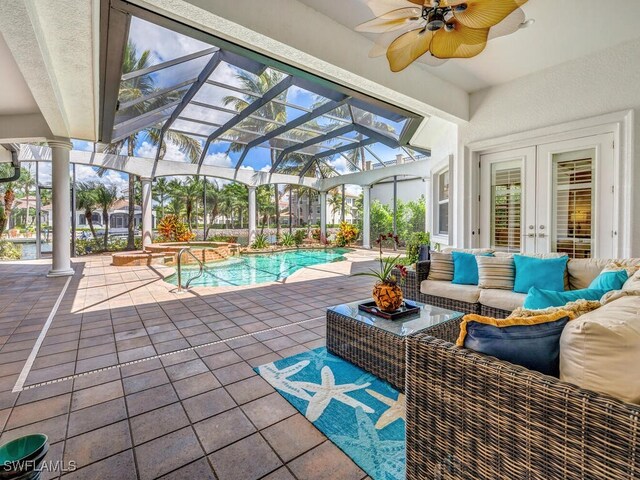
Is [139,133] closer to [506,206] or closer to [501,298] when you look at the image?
[506,206]

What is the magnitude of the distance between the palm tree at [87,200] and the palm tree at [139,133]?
664 mm

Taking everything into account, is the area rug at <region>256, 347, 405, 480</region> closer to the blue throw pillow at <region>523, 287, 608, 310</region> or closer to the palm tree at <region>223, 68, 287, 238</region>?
the blue throw pillow at <region>523, 287, 608, 310</region>

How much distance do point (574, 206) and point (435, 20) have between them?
357 cm

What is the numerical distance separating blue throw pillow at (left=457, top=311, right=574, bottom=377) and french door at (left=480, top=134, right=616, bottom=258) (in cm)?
389

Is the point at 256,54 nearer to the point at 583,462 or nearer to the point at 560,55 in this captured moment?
the point at 560,55

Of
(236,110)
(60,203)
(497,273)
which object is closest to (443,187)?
(497,273)

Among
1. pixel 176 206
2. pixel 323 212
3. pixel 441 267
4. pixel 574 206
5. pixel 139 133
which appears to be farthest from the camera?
pixel 323 212

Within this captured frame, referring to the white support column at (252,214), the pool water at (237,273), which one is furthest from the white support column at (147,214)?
the white support column at (252,214)

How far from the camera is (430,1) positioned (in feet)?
6.81

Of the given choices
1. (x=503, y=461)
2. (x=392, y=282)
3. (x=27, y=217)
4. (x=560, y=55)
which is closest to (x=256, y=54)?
(x=392, y=282)

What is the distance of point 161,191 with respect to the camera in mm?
11656

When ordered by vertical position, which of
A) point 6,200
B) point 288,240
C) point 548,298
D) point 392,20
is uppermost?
point 392,20

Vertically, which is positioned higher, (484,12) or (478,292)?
(484,12)

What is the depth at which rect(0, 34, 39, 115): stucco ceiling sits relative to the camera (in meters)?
3.94
